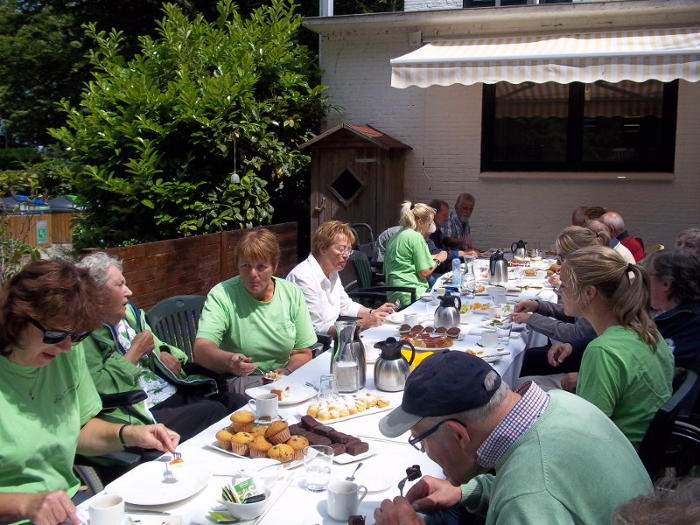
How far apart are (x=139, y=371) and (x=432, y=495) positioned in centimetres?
159

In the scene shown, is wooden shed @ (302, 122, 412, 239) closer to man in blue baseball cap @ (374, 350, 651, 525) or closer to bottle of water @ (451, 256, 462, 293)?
bottle of water @ (451, 256, 462, 293)

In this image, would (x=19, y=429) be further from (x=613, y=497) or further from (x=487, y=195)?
(x=487, y=195)

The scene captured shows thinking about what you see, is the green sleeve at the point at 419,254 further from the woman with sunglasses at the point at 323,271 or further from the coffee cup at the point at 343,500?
the coffee cup at the point at 343,500

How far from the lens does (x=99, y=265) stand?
3426mm

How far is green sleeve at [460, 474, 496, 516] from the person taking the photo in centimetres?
228

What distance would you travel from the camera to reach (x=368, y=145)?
9.87 m

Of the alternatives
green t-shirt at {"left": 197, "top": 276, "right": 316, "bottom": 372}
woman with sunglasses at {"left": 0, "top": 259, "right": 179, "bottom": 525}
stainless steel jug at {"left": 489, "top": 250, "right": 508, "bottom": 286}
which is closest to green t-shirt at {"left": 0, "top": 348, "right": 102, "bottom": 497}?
woman with sunglasses at {"left": 0, "top": 259, "right": 179, "bottom": 525}

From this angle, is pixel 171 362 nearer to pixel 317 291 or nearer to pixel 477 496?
pixel 317 291

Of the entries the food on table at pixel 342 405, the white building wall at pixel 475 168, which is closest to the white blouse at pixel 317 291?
the food on table at pixel 342 405

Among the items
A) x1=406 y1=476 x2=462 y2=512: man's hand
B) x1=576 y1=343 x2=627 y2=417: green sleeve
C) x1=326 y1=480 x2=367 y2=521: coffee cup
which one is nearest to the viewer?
x1=326 y1=480 x2=367 y2=521: coffee cup

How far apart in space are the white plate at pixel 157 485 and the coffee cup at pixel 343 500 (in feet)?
1.45

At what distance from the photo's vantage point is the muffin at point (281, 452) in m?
2.41

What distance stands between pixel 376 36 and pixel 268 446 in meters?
9.17

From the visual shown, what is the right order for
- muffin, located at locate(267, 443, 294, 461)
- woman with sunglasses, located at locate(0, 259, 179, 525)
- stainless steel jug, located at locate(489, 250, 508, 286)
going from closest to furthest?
woman with sunglasses, located at locate(0, 259, 179, 525) → muffin, located at locate(267, 443, 294, 461) → stainless steel jug, located at locate(489, 250, 508, 286)
